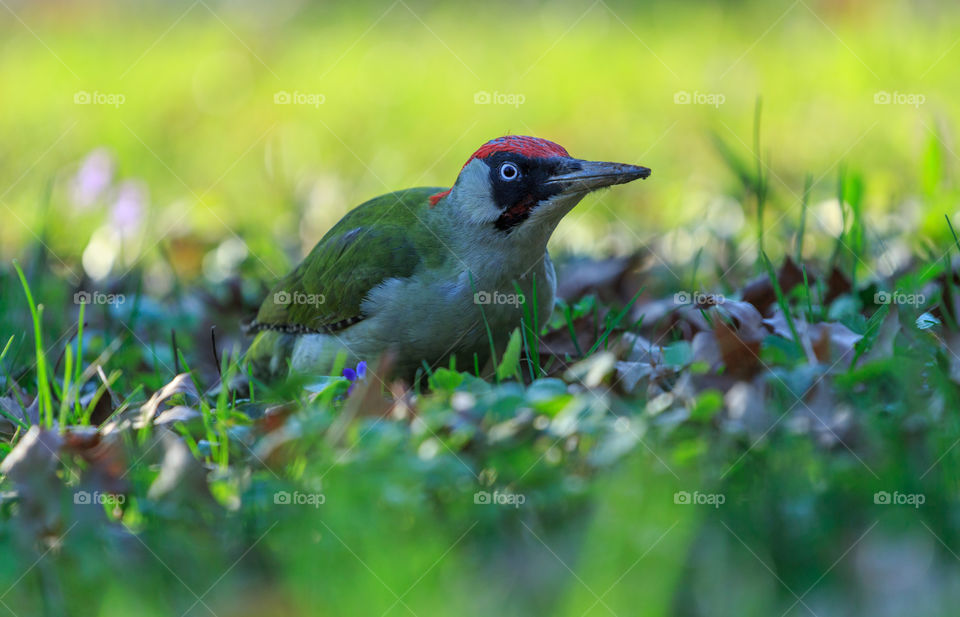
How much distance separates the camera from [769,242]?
17.1ft

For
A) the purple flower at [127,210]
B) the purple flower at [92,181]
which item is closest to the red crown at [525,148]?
the purple flower at [127,210]

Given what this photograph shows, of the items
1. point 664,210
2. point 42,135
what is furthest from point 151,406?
point 42,135

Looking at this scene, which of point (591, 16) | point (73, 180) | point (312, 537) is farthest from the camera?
point (591, 16)

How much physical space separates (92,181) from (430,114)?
11.0ft

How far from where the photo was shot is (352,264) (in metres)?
4.09

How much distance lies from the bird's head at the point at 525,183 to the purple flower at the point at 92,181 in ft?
9.13

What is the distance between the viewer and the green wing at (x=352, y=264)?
3.96m

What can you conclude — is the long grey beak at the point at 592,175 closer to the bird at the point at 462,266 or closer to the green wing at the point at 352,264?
the bird at the point at 462,266

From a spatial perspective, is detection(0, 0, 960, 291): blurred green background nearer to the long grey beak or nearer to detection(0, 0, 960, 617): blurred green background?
detection(0, 0, 960, 617): blurred green background

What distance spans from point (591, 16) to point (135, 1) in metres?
5.72

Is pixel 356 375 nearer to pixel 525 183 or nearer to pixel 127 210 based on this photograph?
pixel 525 183

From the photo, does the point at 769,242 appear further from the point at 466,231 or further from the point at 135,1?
the point at 135,1

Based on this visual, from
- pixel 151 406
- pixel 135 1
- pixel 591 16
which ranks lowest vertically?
pixel 151 406

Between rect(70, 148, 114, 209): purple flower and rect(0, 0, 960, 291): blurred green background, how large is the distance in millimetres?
19
